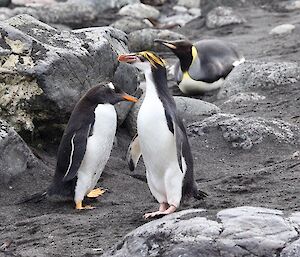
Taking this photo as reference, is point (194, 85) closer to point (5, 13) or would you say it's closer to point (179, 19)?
point (179, 19)

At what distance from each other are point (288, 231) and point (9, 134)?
2.94 meters

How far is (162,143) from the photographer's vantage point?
4.93m

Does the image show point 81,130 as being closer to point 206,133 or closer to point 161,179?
point 161,179

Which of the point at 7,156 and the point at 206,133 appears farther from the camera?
the point at 206,133

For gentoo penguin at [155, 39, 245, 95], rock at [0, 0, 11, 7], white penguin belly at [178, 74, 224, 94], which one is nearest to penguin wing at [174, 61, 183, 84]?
gentoo penguin at [155, 39, 245, 95]

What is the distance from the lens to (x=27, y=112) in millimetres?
6480

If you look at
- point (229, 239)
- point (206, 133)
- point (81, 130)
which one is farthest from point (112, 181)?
point (229, 239)

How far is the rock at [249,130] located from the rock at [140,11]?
31.2 ft

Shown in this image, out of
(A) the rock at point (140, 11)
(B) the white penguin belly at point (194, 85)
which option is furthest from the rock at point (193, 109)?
(A) the rock at point (140, 11)

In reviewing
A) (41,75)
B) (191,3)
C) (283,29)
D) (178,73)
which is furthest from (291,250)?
(191,3)

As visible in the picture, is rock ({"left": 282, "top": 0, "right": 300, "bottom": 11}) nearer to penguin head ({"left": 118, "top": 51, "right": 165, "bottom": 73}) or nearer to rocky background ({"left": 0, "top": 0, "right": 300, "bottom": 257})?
rocky background ({"left": 0, "top": 0, "right": 300, "bottom": 257})

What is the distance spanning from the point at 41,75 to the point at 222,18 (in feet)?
30.3

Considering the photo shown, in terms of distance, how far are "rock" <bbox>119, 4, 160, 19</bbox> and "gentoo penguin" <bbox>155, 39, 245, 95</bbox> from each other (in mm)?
6102

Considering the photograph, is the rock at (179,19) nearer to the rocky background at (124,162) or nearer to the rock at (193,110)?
the rocky background at (124,162)
